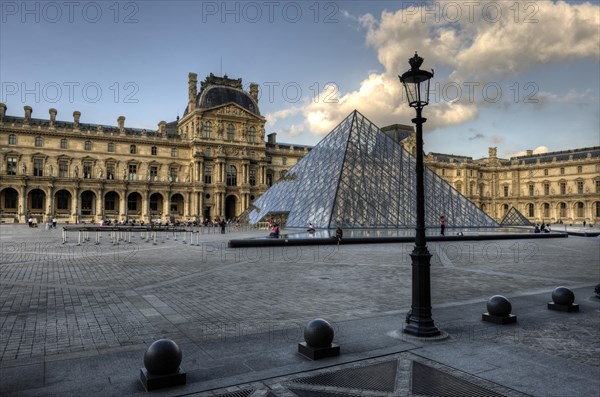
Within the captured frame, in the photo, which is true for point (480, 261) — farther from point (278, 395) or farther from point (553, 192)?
point (553, 192)

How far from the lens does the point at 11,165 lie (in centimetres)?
5044

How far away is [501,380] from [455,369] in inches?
18.2

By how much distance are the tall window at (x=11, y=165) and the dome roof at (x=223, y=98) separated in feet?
76.5

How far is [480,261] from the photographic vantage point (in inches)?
576

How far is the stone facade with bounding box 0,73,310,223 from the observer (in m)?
51.1

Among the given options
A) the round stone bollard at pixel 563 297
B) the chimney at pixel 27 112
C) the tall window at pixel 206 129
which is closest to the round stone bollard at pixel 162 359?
the round stone bollard at pixel 563 297

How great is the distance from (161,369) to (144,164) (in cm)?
5736

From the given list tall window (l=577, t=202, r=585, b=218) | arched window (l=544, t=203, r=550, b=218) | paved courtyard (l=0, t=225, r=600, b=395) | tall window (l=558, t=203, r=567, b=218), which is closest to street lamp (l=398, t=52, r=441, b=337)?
paved courtyard (l=0, t=225, r=600, b=395)

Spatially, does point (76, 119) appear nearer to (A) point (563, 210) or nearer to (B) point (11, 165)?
(B) point (11, 165)

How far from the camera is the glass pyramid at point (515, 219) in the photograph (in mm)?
44531

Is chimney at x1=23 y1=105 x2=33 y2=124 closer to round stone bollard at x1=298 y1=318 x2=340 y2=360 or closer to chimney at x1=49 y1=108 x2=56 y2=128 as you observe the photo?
chimney at x1=49 y1=108 x2=56 y2=128

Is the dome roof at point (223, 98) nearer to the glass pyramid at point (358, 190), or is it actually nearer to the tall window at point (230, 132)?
the tall window at point (230, 132)

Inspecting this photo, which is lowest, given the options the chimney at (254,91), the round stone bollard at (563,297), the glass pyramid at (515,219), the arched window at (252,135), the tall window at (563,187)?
the round stone bollard at (563,297)

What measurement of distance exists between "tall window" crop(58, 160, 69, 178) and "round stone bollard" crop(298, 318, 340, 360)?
5641 centimetres
